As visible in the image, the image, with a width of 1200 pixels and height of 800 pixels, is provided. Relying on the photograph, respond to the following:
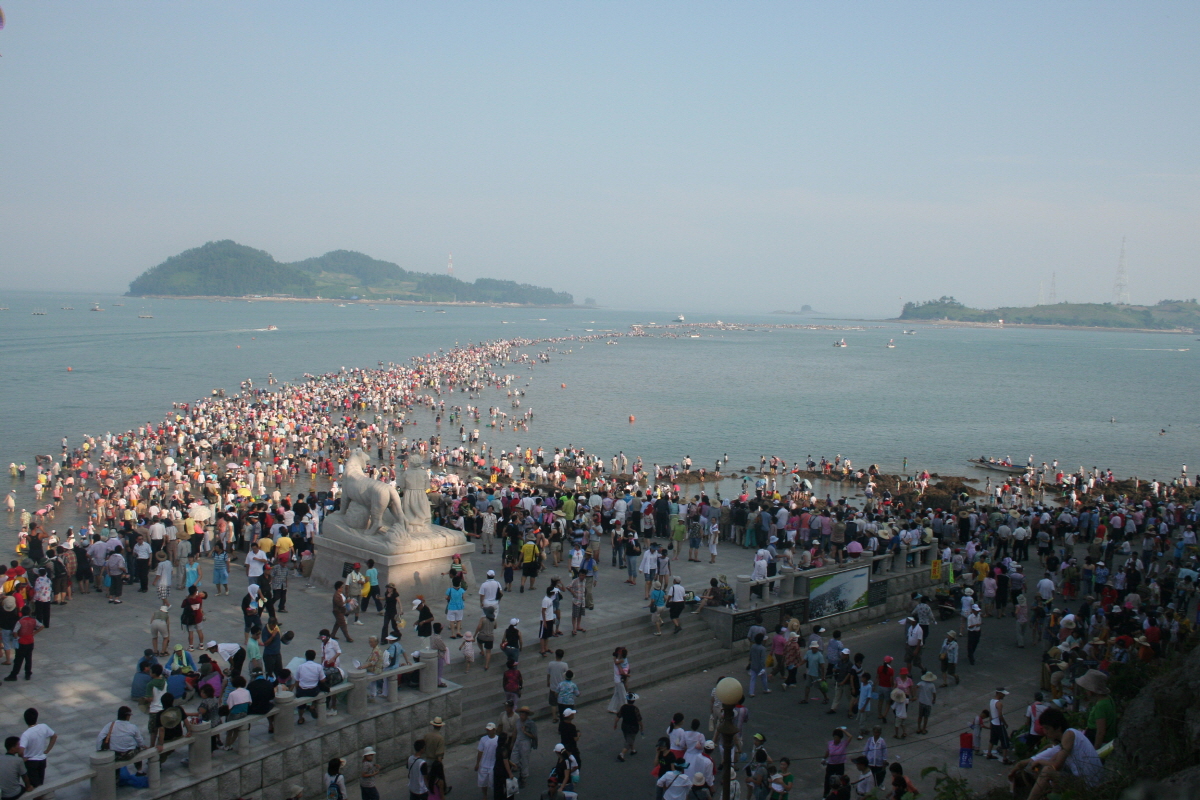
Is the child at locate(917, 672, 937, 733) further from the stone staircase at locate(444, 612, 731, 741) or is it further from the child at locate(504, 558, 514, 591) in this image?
the child at locate(504, 558, 514, 591)

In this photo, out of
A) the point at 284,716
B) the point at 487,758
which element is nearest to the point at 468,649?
the point at 487,758

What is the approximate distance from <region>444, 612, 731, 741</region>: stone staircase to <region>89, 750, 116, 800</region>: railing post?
164 inches

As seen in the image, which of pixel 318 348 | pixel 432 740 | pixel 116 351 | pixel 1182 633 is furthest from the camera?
pixel 318 348

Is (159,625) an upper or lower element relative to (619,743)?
upper

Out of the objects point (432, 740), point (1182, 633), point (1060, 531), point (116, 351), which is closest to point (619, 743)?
point (432, 740)

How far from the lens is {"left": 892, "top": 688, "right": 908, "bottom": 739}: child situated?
11445mm

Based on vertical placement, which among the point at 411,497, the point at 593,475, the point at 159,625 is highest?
the point at 411,497

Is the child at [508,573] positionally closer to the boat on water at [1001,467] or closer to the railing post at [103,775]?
the railing post at [103,775]

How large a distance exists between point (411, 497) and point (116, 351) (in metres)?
105

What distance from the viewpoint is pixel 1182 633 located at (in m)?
12.8

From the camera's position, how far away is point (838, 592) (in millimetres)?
15672

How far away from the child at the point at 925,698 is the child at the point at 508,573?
697cm

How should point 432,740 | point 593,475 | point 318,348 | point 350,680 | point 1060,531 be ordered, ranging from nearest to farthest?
point 432,740 → point 350,680 → point 1060,531 → point 593,475 → point 318,348

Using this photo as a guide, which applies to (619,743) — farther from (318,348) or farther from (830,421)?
(318,348)
